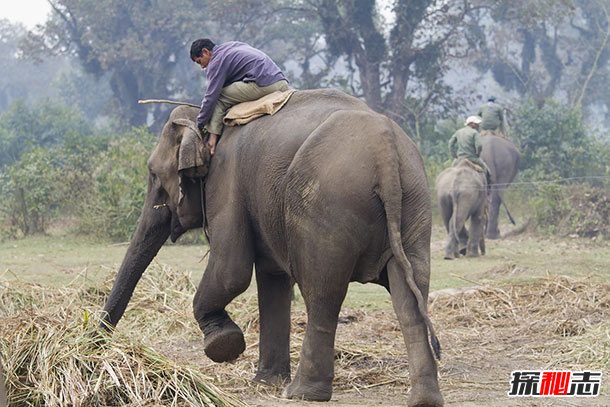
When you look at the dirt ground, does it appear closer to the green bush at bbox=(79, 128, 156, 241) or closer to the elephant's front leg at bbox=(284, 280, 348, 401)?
the elephant's front leg at bbox=(284, 280, 348, 401)

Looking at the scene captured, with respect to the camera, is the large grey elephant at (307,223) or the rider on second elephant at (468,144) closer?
the large grey elephant at (307,223)

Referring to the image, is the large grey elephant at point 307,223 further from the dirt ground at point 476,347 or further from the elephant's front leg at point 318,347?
the dirt ground at point 476,347


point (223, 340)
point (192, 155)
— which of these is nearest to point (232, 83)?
point (192, 155)

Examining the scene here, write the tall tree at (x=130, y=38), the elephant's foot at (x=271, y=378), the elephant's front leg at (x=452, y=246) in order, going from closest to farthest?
the elephant's foot at (x=271, y=378), the elephant's front leg at (x=452, y=246), the tall tree at (x=130, y=38)

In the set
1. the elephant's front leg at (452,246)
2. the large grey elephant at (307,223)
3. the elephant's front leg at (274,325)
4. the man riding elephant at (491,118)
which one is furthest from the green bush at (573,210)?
the large grey elephant at (307,223)

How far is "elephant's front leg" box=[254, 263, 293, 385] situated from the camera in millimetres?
7648

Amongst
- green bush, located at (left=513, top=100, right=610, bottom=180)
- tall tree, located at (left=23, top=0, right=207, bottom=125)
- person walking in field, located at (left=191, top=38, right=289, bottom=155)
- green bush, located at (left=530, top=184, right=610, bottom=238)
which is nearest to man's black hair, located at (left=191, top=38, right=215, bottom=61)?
person walking in field, located at (left=191, top=38, right=289, bottom=155)

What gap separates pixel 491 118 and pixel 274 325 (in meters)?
14.4

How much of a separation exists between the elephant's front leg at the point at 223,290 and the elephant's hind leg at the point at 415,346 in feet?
3.79

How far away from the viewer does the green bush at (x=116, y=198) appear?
747 inches

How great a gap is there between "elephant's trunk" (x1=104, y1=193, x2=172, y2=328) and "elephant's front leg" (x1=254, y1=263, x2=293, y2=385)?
2.39 ft

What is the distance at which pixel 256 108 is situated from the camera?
7445 mm

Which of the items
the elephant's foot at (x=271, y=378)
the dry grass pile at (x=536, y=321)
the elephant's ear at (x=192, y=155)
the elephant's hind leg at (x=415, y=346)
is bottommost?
the dry grass pile at (x=536, y=321)

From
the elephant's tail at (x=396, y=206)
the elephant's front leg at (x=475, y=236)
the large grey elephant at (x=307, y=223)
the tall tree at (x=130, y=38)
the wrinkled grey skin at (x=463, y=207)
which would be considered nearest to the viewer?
the elephant's tail at (x=396, y=206)
